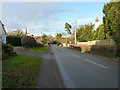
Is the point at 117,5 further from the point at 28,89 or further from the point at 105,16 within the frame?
the point at 28,89

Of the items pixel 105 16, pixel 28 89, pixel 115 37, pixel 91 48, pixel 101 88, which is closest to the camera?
pixel 28 89

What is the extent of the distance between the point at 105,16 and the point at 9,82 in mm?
19049

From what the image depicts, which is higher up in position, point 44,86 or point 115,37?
point 115,37

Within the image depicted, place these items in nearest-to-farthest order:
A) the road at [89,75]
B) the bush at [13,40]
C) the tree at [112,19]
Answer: the road at [89,75]
the tree at [112,19]
the bush at [13,40]

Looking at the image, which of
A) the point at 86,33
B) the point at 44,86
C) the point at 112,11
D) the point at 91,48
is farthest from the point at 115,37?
the point at 86,33

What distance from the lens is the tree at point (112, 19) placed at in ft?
62.1

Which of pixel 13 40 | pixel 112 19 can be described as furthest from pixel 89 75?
pixel 13 40

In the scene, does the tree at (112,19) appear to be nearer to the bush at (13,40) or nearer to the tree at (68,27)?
the bush at (13,40)

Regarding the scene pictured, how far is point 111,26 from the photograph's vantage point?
66.4 feet

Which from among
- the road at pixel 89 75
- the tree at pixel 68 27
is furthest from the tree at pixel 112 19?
the tree at pixel 68 27

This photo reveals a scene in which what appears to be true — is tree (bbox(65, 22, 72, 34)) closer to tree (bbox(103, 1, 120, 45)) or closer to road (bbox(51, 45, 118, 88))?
tree (bbox(103, 1, 120, 45))

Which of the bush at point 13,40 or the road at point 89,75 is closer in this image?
the road at point 89,75

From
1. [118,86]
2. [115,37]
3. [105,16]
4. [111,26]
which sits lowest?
[118,86]

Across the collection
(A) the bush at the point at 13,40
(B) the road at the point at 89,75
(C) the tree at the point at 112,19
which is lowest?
(B) the road at the point at 89,75
